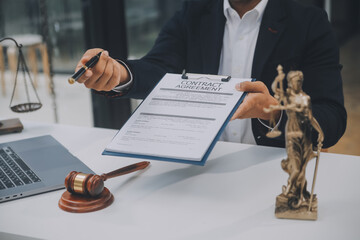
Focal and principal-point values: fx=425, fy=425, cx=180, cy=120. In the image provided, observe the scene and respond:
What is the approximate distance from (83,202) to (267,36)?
93 centimetres

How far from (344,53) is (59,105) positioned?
5028 mm

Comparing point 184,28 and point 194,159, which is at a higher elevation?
point 184,28

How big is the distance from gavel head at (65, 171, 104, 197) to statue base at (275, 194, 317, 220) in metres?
0.40

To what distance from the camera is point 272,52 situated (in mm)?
1537

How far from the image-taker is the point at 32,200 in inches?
39.9

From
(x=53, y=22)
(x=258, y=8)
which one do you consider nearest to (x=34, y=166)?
(x=258, y=8)

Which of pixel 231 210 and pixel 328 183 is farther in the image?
pixel 328 183

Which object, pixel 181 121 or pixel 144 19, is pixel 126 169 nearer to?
pixel 181 121

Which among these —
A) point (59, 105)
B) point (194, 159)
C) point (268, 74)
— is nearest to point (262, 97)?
point (194, 159)

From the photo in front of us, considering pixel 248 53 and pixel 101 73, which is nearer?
pixel 101 73

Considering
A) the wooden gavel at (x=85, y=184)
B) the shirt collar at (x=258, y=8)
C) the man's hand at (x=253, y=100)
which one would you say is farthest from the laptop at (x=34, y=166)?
the shirt collar at (x=258, y=8)

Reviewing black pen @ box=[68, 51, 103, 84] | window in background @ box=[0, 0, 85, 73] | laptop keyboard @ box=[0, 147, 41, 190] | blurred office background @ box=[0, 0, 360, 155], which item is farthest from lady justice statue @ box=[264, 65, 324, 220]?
window in background @ box=[0, 0, 85, 73]

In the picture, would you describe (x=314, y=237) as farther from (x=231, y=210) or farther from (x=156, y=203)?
(x=156, y=203)

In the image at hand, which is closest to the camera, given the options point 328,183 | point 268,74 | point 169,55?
point 328,183
